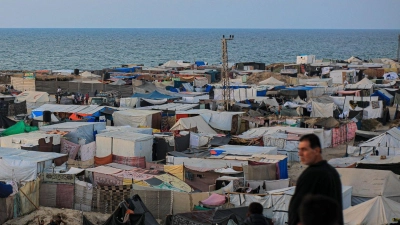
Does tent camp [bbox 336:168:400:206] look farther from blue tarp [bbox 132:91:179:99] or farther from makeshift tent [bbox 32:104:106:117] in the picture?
blue tarp [bbox 132:91:179:99]

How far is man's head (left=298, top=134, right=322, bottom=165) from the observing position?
170 inches

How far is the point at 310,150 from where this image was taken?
434 centimetres

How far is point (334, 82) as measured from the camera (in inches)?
1823

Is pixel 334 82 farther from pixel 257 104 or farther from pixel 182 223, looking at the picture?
pixel 182 223

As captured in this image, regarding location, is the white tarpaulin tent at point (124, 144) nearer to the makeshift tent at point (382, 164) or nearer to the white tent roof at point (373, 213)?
the makeshift tent at point (382, 164)

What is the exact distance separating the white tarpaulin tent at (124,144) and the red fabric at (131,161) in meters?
0.27

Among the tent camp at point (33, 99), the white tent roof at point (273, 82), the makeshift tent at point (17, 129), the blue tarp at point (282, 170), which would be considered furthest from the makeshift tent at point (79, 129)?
the white tent roof at point (273, 82)

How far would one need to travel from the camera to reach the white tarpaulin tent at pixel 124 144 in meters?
19.8

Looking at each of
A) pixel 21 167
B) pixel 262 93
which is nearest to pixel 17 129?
pixel 21 167

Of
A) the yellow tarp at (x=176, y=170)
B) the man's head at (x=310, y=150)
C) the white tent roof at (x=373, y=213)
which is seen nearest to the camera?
the man's head at (x=310, y=150)

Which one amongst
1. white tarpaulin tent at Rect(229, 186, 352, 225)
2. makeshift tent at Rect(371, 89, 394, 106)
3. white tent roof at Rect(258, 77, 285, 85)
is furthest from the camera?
white tent roof at Rect(258, 77, 285, 85)

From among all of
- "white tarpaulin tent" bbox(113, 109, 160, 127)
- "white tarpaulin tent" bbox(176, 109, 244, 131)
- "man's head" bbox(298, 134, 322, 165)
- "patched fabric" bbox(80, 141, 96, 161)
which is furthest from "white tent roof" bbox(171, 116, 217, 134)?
"man's head" bbox(298, 134, 322, 165)

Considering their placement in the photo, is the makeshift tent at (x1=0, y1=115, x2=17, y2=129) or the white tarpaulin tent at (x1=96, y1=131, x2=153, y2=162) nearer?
the white tarpaulin tent at (x1=96, y1=131, x2=153, y2=162)

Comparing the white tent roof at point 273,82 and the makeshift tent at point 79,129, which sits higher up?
the white tent roof at point 273,82
